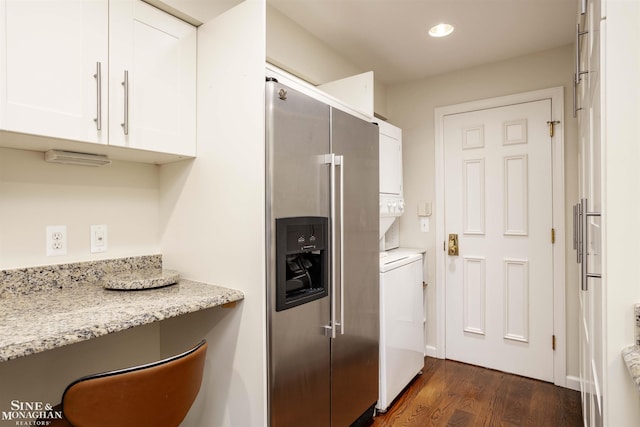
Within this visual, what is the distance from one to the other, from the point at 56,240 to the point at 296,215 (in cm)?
98

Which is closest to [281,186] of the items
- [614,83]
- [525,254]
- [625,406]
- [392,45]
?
[614,83]

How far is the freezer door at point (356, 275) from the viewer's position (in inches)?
68.5

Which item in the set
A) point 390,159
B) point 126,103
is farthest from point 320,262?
point 390,159

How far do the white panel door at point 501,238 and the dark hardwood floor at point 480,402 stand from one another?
18 cm

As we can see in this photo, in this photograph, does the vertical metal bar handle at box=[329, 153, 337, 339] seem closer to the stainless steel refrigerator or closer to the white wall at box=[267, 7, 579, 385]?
the stainless steel refrigerator

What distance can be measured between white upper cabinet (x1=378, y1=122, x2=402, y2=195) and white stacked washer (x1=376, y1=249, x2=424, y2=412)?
1.76 feet

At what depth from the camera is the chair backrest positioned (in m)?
0.90

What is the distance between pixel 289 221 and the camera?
145 centimetres

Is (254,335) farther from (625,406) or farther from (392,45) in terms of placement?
(392,45)

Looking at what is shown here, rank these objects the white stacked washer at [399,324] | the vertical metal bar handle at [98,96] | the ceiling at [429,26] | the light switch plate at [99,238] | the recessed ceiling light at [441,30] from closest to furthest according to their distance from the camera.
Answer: the vertical metal bar handle at [98,96], the light switch plate at [99,238], the ceiling at [429,26], the white stacked washer at [399,324], the recessed ceiling light at [441,30]

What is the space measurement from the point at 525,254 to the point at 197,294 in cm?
248

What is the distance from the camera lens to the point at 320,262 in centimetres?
167

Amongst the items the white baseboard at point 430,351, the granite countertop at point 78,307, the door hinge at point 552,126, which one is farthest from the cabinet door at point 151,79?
the white baseboard at point 430,351

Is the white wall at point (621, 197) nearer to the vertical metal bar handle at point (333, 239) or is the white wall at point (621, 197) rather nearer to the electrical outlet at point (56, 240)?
the vertical metal bar handle at point (333, 239)
